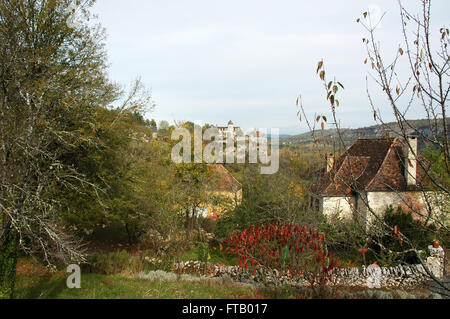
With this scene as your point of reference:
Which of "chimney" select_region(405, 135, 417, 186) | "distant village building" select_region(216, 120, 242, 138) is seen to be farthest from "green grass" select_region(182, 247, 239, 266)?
"distant village building" select_region(216, 120, 242, 138)

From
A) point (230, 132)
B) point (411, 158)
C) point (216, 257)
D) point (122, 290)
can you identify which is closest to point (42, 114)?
point (122, 290)

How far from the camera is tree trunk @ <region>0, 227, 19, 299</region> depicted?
7273 millimetres

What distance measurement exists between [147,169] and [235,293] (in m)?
12.1

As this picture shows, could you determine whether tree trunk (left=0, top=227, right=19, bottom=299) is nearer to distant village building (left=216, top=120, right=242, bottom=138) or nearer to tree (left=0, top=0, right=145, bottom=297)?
tree (left=0, top=0, right=145, bottom=297)

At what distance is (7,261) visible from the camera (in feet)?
24.2

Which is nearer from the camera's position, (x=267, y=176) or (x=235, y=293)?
(x=235, y=293)

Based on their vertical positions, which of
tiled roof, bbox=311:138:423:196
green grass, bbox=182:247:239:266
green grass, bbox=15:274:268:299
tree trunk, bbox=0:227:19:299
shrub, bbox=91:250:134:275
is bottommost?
green grass, bbox=182:247:239:266

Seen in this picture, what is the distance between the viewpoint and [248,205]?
18281mm

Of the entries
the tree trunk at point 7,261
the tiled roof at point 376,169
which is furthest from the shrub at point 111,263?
the tiled roof at point 376,169

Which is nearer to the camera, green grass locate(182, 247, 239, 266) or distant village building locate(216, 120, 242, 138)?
green grass locate(182, 247, 239, 266)

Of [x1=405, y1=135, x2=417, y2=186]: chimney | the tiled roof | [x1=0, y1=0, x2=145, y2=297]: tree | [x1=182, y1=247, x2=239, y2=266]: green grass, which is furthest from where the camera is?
Result: the tiled roof
